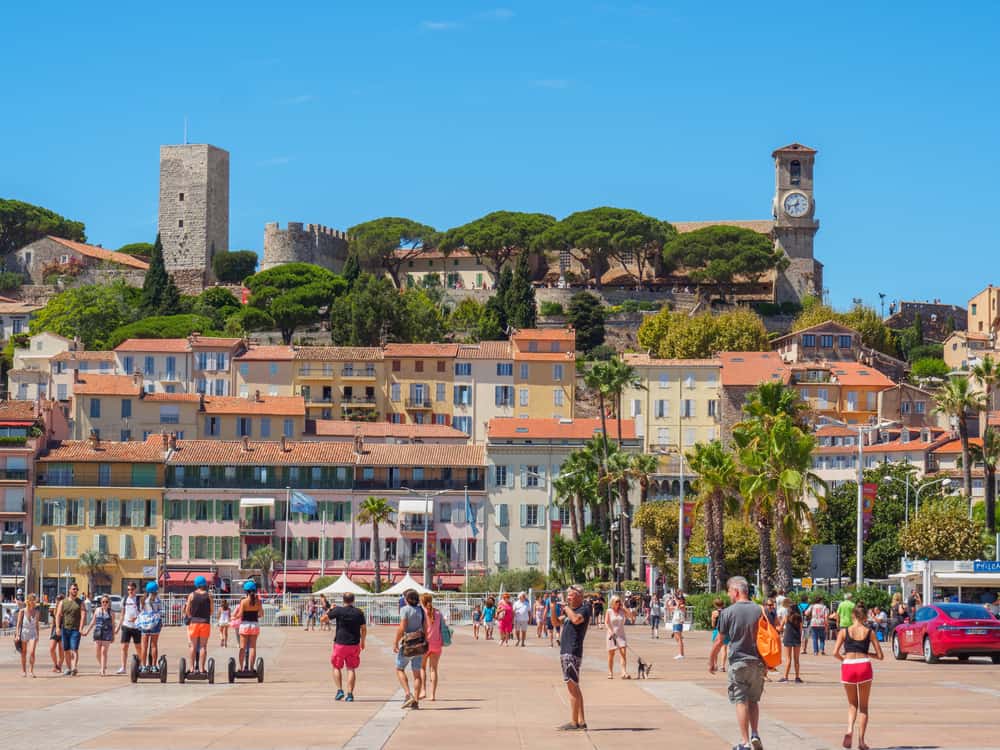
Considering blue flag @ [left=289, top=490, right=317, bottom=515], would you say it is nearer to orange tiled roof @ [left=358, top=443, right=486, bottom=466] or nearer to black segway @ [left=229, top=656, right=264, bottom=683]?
orange tiled roof @ [left=358, top=443, right=486, bottom=466]

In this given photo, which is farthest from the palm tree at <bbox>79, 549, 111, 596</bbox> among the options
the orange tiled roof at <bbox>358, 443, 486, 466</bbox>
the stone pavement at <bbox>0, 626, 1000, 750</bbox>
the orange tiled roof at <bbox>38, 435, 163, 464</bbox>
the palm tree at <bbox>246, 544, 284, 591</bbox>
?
the stone pavement at <bbox>0, 626, 1000, 750</bbox>

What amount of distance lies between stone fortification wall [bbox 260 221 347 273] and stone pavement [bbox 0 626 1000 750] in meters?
137

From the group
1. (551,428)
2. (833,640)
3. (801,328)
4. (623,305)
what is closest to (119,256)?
(623,305)

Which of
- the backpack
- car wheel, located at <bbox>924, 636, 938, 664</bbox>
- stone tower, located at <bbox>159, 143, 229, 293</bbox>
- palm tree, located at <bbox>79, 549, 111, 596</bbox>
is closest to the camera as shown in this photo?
the backpack

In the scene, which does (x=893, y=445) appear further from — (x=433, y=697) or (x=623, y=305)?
(x=433, y=697)

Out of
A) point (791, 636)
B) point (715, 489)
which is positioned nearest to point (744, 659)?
point (791, 636)

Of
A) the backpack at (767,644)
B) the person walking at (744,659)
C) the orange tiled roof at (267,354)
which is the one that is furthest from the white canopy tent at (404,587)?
the orange tiled roof at (267,354)

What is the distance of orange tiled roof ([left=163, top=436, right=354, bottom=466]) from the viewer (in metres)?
95.6

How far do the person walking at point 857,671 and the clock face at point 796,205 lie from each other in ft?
504

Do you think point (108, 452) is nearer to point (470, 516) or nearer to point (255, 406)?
point (255, 406)

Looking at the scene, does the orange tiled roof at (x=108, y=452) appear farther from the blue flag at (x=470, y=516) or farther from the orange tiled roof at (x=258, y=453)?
the blue flag at (x=470, y=516)

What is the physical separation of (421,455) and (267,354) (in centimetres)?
2847

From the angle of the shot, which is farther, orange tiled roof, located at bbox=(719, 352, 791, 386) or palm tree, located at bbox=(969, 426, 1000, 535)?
orange tiled roof, located at bbox=(719, 352, 791, 386)

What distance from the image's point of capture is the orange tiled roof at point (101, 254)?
557 feet
